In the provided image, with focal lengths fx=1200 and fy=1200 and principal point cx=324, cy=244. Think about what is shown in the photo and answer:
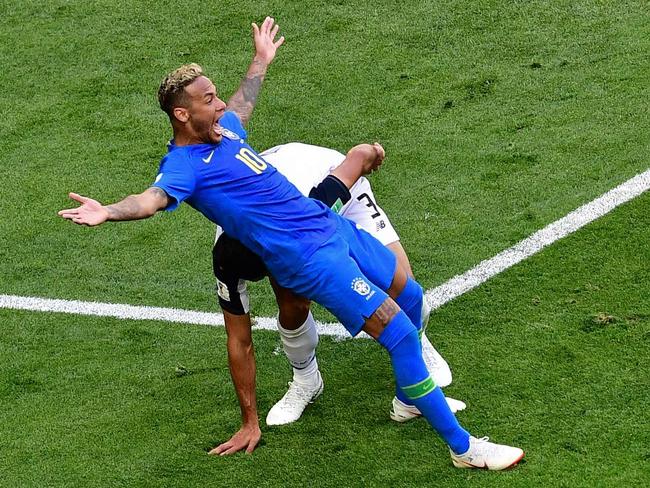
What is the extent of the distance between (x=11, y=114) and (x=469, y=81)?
3472 millimetres

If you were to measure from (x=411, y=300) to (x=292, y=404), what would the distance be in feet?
2.60

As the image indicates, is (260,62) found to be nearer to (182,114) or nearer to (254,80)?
(254,80)

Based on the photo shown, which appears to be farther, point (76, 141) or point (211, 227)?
point (76, 141)

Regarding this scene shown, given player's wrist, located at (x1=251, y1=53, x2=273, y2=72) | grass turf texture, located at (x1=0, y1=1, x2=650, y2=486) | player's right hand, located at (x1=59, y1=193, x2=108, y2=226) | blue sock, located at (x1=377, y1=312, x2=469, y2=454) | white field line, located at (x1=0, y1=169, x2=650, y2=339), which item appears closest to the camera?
player's right hand, located at (x1=59, y1=193, x2=108, y2=226)

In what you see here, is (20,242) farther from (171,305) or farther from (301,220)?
(301,220)

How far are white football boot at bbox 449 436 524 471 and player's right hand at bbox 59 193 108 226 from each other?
173cm

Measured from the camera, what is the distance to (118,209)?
14.5 feet

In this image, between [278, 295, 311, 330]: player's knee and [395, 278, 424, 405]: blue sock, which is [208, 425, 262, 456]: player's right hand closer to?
[278, 295, 311, 330]: player's knee

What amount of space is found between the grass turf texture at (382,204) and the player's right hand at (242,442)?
0.23 feet

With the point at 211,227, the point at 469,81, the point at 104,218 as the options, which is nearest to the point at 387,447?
the point at 104,218

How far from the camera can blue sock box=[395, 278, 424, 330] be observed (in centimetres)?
526

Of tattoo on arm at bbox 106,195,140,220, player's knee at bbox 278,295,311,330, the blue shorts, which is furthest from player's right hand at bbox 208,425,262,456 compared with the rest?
tattoo on arm at bbox 106,195,140,220

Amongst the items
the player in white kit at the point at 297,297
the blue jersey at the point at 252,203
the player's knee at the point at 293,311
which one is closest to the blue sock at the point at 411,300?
the player in white kit at the point at 297,297

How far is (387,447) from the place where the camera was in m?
5.18
